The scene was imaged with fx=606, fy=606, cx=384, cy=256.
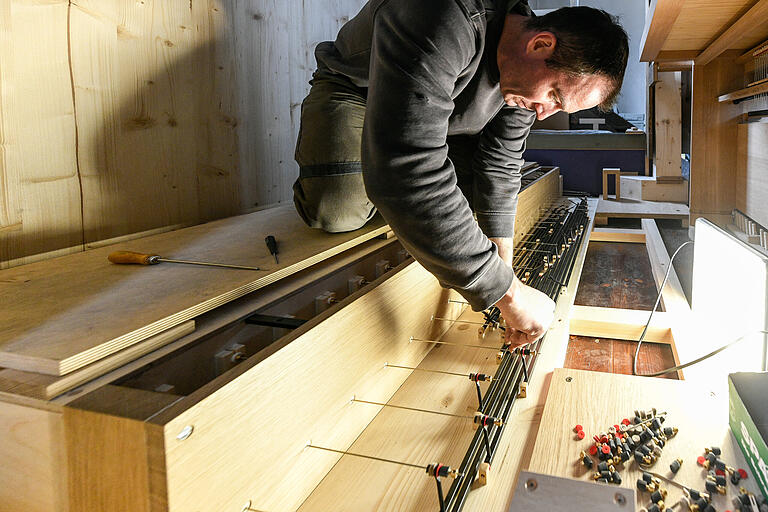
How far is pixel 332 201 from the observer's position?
1.94m

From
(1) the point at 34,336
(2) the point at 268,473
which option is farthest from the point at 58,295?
(2) the point at 268,473

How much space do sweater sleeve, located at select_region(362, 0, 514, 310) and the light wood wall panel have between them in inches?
40.3

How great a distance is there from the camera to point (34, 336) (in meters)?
1.01

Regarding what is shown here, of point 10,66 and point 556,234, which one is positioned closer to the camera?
point 10,66

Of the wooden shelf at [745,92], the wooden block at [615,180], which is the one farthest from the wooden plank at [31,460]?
the wooden block at [615,180]

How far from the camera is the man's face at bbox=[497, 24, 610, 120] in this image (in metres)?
1.31

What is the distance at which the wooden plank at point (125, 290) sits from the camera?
972 mm

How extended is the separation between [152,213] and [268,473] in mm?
1390

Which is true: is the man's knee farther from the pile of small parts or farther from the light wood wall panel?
the pile of small parts

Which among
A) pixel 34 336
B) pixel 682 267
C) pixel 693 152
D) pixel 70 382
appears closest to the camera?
pixel 70 382

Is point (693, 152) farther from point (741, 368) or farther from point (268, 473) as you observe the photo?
point (268, 473)

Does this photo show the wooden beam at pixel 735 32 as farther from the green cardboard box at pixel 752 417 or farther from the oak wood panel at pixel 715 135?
the green cardboard box at pixel 752 417

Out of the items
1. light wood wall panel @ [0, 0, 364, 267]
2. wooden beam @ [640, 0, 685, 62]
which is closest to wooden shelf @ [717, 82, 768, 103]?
wooden beam @ [640, 0, 685, 62]

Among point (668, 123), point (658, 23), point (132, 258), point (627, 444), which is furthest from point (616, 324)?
point (668, 123)
